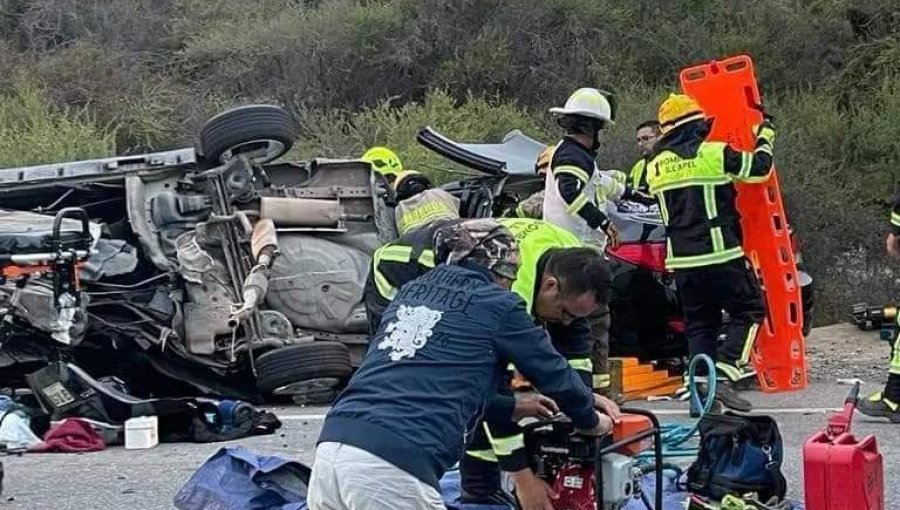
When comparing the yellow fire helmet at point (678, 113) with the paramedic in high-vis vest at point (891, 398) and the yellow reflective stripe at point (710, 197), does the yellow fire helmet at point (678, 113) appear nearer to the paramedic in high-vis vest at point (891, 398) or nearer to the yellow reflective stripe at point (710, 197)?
the yellow reflective stripe at point (710, 197)

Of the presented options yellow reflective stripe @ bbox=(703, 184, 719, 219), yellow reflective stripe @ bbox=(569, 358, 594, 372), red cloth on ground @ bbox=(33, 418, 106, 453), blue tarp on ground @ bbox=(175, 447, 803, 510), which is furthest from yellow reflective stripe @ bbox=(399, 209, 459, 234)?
yellow reflective stripe @ bbox=(569, 358, 594, 372)

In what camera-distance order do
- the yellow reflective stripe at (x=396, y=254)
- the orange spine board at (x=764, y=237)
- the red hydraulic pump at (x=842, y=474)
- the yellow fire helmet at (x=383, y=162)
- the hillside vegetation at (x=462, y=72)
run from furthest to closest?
the hillside vegetation at (x=462, y=72) → the yellow fire helmet at (x=383, y=162) → the orange spine board at (x=764, y=237) → the yellow reflective stripe at (x=396, y=254) → the red hydraulic pump at (x=842, y=474)

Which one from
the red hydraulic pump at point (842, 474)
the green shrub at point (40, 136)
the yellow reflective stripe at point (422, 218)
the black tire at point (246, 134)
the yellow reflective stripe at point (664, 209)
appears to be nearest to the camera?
the red hydraulic pump at point (842, 474)

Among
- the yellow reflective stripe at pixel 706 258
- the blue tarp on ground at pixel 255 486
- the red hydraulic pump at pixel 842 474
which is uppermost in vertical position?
the yellow reflective stripe at pixel 706 258

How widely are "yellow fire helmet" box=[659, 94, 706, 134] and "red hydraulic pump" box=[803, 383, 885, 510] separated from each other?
3.33m

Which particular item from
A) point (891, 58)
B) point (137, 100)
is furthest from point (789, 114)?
point (137, 100)

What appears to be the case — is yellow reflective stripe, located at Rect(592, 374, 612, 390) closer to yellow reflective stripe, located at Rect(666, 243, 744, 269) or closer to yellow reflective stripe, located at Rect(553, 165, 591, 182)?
yellow reflective stripe, located at Rect(666, 243, 744, 269)

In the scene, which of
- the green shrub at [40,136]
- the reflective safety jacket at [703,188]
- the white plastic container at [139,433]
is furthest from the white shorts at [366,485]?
the green shrub at [40,136]

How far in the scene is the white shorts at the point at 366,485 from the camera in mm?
3449

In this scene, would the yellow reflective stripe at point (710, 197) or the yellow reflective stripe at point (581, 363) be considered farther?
the yellow reflective stripe at point (710, 197)

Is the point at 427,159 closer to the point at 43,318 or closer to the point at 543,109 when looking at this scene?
the point at 543,109

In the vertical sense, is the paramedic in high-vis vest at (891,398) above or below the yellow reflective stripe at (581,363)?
below

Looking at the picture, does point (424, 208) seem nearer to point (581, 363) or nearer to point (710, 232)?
point (710, 232)

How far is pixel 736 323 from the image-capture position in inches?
304
